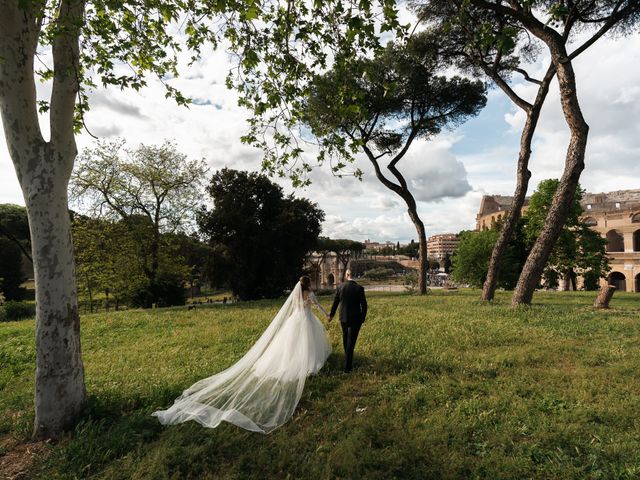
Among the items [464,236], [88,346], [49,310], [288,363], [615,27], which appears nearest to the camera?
[49,310]

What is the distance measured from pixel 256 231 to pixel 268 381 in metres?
19.3

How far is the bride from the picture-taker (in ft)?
14.6

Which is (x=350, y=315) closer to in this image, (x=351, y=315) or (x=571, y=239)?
(x=351, y=315)

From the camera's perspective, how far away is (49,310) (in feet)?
13.9

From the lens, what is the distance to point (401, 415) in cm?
442

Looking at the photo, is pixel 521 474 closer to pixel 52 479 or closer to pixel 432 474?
pixel 432 474

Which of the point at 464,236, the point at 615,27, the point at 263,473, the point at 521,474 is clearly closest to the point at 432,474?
the point at 521,474

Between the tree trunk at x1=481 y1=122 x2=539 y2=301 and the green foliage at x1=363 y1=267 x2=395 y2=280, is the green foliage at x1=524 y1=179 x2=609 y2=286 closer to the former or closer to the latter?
the tree trunk at x1=481 y1=122 x2=539 y2=301

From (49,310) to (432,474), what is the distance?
474 centimetres

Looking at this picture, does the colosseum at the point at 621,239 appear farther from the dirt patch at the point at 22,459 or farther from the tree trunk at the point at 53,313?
the dirt patch at the point at 22,459

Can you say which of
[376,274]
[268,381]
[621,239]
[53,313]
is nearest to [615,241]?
[621,239]

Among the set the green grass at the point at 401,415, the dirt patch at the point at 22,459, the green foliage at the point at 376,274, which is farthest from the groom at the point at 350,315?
the green foliage at the point at 376,274

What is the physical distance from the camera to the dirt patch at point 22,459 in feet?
11.8

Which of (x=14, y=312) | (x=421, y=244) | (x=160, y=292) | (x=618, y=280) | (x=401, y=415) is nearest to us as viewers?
(x=401, y=415)
